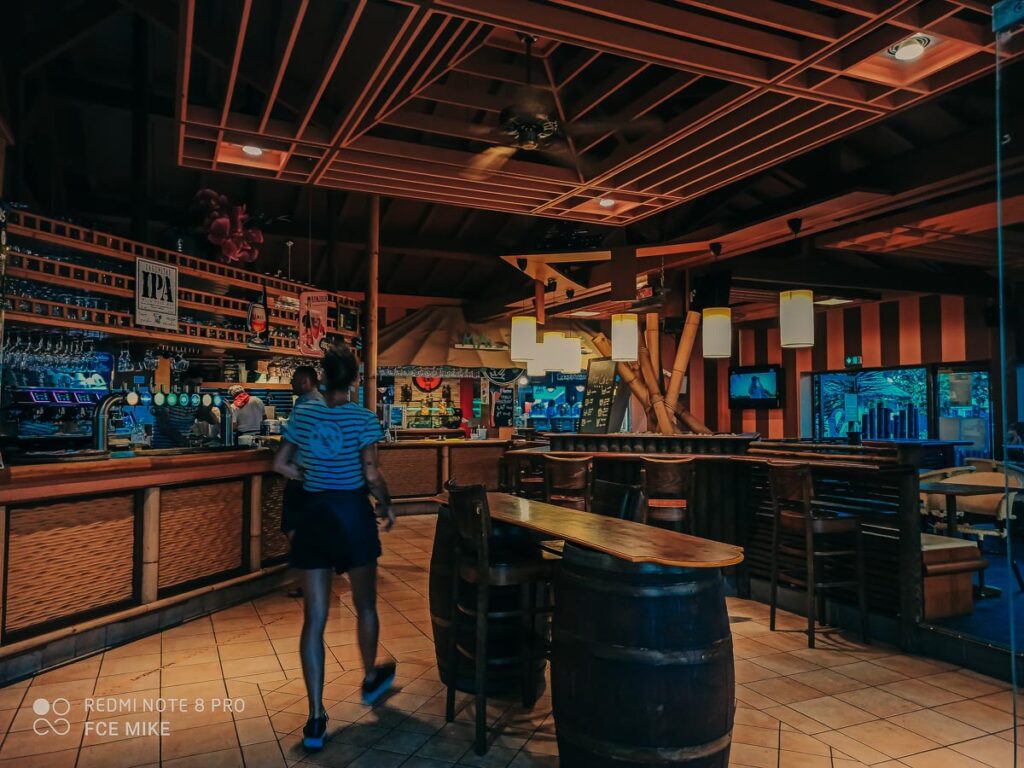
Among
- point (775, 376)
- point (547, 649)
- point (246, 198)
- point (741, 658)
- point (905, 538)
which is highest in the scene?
point (246, 198)

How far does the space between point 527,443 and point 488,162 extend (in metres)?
5.12

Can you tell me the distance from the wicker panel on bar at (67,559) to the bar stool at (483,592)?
92.1 inches

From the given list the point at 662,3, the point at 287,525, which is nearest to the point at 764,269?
the point at 662,3

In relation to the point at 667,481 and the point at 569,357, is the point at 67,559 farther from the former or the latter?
Result: the point at 569,357

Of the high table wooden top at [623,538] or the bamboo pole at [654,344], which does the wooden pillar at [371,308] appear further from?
the high table wooden top at [623,538]

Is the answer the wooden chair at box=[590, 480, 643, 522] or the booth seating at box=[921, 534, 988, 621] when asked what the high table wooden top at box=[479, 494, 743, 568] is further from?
the booth seating at box=[921, 534, 988, 621]

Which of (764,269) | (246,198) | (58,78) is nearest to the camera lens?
(58,78)

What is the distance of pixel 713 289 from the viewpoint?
325 inches

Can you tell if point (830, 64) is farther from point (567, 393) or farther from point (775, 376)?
point (567, 393)

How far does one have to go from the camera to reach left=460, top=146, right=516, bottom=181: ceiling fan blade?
14.6 feet

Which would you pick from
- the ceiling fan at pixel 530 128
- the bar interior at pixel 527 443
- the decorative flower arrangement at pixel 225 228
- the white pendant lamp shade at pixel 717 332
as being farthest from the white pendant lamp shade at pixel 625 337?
the decorative flower arrangement at pixel 225 228

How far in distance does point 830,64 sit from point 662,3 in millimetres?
952

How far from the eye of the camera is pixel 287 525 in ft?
10.3

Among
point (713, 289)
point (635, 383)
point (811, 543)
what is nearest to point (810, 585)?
point (811, 543)
